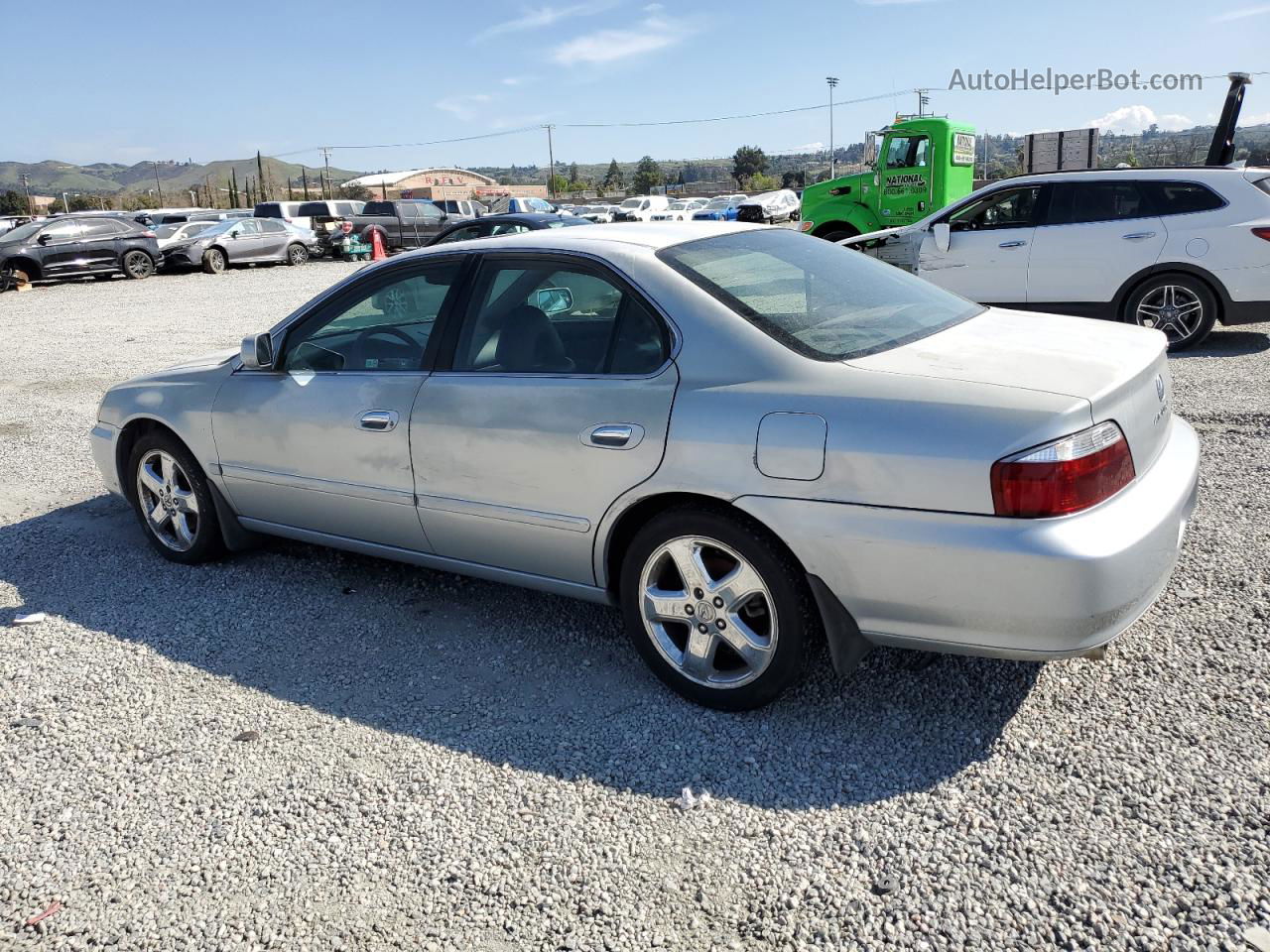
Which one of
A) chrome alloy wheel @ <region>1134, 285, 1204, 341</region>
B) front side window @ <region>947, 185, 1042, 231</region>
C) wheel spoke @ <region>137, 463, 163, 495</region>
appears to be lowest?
wheel spoke @ <region>137, 463, 163, 495</region>

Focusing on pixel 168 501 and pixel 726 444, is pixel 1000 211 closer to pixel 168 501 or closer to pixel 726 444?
pixel 726 444

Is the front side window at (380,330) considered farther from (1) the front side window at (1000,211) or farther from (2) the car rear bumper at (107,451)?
(1) the front side window at (1000,211)

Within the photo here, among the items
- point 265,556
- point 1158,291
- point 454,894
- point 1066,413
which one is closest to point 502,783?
point 454,894

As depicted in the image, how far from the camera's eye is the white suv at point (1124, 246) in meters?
8.77

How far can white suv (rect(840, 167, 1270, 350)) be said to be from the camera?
8773 mm

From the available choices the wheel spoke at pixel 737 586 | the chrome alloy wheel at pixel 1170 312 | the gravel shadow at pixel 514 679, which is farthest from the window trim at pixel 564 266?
the chrome alloy wheel at pixel 1170 312

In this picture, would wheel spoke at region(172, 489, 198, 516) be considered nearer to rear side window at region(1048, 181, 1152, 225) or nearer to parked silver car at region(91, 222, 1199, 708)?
parked silver car at region(91, 222, 1199, 708)

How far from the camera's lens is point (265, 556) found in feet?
16.9

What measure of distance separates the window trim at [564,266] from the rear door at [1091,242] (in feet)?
23.8

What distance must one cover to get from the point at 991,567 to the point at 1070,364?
2.52 feet

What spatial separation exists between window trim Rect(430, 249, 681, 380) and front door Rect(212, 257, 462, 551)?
11cm

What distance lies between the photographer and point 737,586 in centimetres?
324

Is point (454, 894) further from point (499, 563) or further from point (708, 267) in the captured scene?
point (708, 267)

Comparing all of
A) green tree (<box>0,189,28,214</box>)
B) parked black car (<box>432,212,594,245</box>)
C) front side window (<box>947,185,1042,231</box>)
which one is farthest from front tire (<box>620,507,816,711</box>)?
green tree (<box>0,189,28,214</box>)
